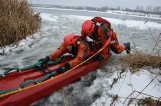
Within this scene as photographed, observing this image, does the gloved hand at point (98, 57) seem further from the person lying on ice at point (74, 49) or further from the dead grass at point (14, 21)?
the dead grass at point (14, 21)

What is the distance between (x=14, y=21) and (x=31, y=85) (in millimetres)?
4305

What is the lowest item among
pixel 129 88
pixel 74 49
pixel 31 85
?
pixel 129 88

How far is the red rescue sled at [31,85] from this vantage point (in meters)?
3.70

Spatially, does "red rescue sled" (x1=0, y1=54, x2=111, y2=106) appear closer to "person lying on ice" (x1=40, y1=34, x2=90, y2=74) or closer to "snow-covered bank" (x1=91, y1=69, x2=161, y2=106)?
"person lying on ice" (x1=40, y1=34, x2=90, y2=74)

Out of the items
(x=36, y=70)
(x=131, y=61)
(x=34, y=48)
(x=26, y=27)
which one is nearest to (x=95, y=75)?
(x=131, y=61)

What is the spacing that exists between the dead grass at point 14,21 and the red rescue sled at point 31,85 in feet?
10.0

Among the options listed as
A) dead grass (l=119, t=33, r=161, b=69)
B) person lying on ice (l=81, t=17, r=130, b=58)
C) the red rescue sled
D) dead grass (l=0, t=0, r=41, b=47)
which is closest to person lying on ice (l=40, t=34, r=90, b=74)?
the red rescue sled

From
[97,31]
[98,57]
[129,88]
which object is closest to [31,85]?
[129,88]

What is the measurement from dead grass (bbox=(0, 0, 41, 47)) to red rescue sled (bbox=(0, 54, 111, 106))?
3055 millimetres

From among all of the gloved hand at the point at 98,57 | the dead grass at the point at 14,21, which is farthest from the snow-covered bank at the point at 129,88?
the dead grass at the point at 14,21

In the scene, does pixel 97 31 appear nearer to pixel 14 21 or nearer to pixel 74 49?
pixel 74 49

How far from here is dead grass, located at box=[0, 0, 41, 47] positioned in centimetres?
739

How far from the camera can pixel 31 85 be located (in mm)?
4109

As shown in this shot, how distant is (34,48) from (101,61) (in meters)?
2.92
